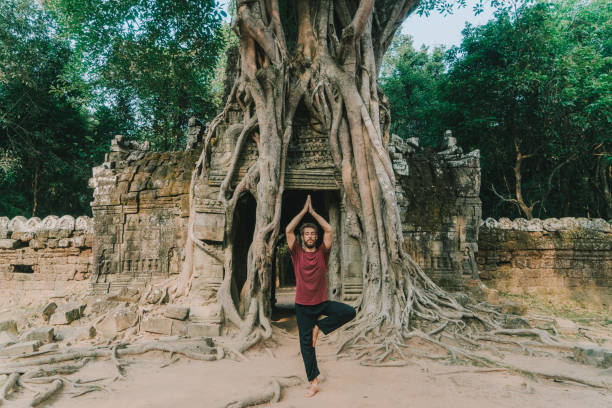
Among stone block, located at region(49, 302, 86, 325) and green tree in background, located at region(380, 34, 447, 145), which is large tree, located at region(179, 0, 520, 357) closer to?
stone block, located at region(49, 302, 86, 325)

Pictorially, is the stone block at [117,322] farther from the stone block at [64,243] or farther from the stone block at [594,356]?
the stone block at [594,356]

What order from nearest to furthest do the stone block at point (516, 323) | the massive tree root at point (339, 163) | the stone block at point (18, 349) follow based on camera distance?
the stone block at point (18, 349) → the massive tree root at point (339, 163) → the stone block at point (516, 323)

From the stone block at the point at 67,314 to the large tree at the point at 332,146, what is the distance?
70.1 inches

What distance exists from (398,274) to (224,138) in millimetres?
3097

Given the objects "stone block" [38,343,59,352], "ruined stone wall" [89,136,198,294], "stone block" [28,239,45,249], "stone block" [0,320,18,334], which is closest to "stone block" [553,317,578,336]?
"ruined stone wall" [89,136,198,294]

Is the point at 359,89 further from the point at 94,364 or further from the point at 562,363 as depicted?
the point at 94,364

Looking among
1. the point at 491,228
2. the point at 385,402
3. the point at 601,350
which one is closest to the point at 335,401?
the point at 385,402

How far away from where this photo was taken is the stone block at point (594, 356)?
133 inches

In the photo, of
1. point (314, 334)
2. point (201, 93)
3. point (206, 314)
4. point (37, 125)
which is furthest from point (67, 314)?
point (37, 125)

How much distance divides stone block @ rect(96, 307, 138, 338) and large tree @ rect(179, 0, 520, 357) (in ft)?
2.87

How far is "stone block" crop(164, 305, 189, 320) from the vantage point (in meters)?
4.74

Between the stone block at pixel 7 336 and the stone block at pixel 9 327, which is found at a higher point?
the stone block at pixel 9 327

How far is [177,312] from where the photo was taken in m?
4.76

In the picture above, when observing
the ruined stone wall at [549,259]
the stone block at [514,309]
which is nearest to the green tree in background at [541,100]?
the ruined stone wall at [549,259]
